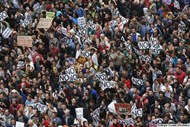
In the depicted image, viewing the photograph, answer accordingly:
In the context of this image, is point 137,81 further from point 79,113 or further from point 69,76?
point 79,113

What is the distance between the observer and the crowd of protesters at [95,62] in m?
37.9

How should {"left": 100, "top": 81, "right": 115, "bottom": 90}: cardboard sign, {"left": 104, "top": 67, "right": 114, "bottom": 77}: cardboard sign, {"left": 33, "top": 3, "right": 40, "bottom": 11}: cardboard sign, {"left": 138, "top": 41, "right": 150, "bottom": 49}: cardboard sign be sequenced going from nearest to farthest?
{"left": 100, "top": 81, "right": 115, "bottom": 90}: cardboard sign < {"left": 104, "top": 67, "right": 114, "bottom": 77}: cardboard sign < {"left": 138, "top": 41, "right": 150, "bottom": 49}: cardboard sign < {"left": 33, "top": 3, "right": 40, "bottom": 11}: cardboard sign

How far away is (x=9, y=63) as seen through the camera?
41281mm

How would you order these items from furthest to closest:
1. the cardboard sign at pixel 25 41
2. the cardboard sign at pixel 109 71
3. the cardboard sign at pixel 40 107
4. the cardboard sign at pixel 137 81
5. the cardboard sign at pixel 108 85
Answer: the cardboard sign at pixel 25 41 → the cardboard sign at pixel 109 71 → the cardboard sign at pixel 137 81 → the cardboard sign at pixel 108 85 → the cardboard sign at pixel 40 107

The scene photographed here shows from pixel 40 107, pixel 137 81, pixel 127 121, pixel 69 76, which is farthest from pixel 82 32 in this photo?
pixel 127 121

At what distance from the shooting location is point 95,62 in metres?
40.8

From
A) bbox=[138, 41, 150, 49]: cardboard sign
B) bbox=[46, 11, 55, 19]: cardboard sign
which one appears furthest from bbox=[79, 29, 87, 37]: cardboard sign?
bbox=[138, 41, 150, 49]: cardboard sign

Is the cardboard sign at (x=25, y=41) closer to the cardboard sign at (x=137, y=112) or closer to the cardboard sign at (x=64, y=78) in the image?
the cardboard sign at (x=64, y=78)

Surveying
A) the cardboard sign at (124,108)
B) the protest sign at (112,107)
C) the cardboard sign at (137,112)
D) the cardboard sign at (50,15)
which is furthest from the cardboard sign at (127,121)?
the cardboard sign at (50,15)

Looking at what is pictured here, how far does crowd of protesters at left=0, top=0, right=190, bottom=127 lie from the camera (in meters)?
37.9

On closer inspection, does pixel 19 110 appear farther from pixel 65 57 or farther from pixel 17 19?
pixel 17 19

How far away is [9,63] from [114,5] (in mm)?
5697

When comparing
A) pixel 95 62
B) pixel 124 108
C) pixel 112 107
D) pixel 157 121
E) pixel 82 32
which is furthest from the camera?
pixel 82 32

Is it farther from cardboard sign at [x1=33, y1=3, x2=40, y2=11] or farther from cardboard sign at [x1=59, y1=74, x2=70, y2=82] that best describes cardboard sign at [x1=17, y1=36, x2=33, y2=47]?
cardboard sign at [x1=59, y1=74, x2=70, y2=82]
